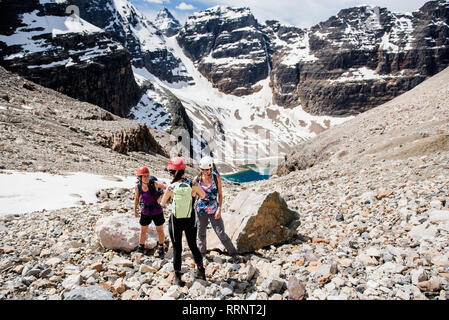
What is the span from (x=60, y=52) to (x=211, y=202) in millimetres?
123643

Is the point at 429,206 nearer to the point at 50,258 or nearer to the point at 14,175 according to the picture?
the point at 50,258

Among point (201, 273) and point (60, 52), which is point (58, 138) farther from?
point (60, 52)

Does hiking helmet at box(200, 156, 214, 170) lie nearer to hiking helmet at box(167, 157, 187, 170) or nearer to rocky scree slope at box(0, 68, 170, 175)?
hiking helmet at box(167, 157, 187, 170)

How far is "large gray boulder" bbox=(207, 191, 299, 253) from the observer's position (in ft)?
23.4

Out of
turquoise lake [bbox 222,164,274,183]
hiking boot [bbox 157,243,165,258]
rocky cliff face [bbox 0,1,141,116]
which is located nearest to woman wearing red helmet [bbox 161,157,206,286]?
hiking boot [bbox 157,243,165,258]

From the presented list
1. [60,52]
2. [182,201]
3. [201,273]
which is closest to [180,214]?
[182,201]

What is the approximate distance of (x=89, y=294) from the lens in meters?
4.76

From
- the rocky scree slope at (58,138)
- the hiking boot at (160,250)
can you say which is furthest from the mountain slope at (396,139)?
the rocky scree slope at (58,138)

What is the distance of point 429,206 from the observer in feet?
24.1

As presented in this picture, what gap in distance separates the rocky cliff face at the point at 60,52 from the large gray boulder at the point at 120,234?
113892mm

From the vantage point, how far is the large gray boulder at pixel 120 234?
6.98 metres
